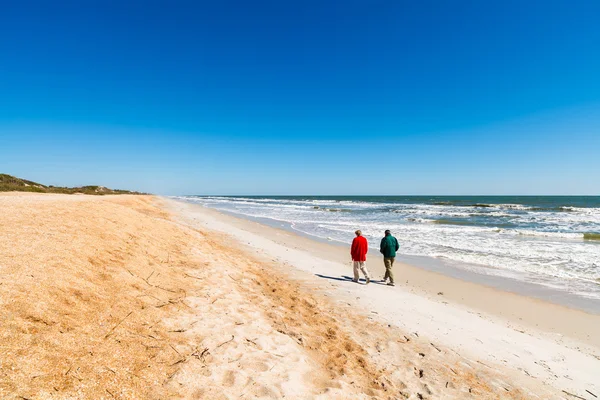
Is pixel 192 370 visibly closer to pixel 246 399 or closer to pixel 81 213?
pixel 246 399

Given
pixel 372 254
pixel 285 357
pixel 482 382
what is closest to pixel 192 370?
pixel 285 357

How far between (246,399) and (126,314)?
7.22 feet

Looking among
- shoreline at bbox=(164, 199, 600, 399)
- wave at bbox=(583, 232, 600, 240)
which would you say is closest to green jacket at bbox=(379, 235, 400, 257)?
shoreline at bbox=(164, 199, 600, 399)

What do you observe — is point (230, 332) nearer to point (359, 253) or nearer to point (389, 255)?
point (359, 253)

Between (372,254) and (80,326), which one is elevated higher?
(80,326)

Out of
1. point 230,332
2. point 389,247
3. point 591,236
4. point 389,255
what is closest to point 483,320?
point 389,255

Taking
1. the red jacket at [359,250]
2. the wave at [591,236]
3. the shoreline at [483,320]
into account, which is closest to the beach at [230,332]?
the shoreline at [483,320]

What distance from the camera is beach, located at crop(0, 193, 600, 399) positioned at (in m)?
3.26

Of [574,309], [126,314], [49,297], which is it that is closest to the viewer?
[49,297]

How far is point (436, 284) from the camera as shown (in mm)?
9930

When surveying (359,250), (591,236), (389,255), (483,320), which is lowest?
(483,320)

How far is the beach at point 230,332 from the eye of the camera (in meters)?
3.26

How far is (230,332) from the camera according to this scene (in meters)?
4.74

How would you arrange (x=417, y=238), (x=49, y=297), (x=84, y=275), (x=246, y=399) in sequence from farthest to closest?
(x=417, y=238) → (x=84, y=275) → (x=49, y=297) → (x=246, y=399)
